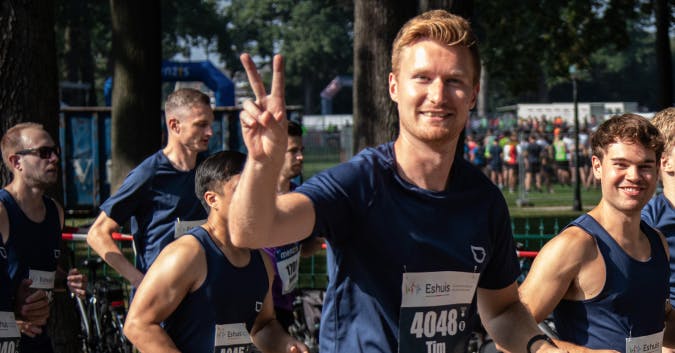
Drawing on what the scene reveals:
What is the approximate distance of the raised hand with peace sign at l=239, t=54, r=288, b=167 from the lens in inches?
102

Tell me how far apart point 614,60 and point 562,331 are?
98.1 metres

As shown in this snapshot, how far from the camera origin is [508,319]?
3.69 meters

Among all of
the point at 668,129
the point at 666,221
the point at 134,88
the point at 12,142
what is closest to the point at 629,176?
the point at 668,129

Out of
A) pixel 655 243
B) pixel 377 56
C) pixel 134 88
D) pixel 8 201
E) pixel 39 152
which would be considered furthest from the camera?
pixel 134 88

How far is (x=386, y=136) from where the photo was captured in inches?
417

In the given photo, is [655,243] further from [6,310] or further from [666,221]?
[6,310]

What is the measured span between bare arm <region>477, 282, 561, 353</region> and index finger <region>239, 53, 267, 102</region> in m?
1.36

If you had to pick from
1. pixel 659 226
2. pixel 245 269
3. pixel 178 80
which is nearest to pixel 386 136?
pixel 659 226

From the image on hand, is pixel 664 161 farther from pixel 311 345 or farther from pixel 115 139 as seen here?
pixel 115 139

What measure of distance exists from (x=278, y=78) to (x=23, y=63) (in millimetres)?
5566

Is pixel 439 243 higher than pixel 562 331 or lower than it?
higher

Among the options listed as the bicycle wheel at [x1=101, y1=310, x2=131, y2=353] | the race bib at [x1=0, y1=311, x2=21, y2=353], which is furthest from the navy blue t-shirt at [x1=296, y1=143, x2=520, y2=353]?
the bicycle wheel at [x1=101, y1=310, x2=131, y2=353]

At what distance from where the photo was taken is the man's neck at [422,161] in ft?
10.6

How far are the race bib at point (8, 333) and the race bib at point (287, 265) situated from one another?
188 centimetres
